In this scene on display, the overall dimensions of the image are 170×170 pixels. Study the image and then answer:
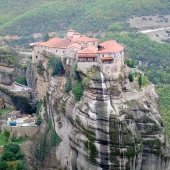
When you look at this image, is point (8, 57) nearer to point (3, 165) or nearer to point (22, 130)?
point (22, 130)

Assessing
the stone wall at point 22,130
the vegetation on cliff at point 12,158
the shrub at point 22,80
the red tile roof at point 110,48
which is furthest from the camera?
the shrub at point 22,80

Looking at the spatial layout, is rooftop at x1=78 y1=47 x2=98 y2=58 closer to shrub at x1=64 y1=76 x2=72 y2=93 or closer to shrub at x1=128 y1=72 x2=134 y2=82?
shrub at x1=64 y1=76 x2=72 y2=93

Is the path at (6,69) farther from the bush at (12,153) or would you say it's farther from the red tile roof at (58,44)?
the bush at (12,153)

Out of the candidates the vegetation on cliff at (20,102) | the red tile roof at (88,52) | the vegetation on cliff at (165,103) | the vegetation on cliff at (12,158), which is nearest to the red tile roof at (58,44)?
the red tile roof at (88,52)

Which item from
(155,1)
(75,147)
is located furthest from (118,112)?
(155,1)

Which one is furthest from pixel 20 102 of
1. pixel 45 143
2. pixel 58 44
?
pixel 58 44
